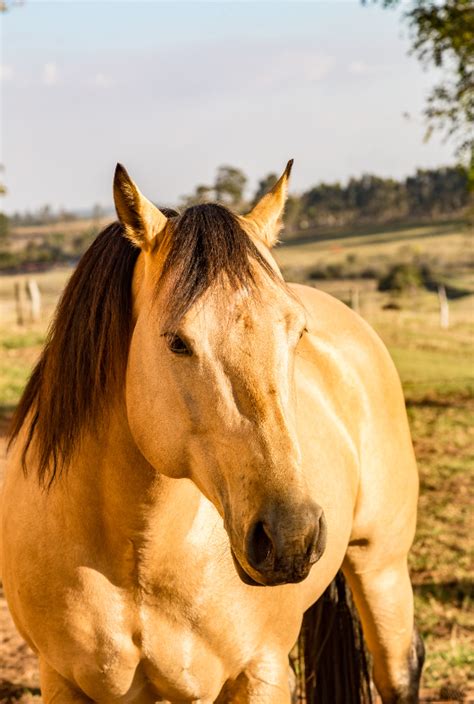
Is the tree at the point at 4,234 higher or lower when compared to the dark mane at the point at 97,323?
lower

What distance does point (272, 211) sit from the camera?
2568 millimetres

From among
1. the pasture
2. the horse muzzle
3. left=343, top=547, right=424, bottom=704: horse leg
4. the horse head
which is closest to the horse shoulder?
left=343, top=547, right=424, bottom=704: horse leg

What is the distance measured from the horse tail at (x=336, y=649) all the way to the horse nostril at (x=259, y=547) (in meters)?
2.06

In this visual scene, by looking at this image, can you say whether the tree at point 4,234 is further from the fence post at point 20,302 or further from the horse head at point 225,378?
the horse head at point 225,378

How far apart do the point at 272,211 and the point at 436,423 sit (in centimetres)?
963

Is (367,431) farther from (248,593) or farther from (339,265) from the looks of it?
(339,265)

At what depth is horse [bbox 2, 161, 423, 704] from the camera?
1.98 meters

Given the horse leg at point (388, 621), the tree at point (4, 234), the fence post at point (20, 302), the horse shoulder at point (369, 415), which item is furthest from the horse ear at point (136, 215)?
the tree at point (4, 234)

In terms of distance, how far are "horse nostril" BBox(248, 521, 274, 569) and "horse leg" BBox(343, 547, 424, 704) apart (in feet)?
6.11

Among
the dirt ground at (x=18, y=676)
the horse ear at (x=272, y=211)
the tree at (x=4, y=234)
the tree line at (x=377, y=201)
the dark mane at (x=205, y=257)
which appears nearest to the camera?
the dark mane at (x=205, y=257)

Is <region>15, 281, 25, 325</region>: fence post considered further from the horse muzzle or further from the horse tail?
the horse muzzle

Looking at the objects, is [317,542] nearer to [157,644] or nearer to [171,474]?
[171,474]

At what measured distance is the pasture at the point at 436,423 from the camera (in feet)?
16.7

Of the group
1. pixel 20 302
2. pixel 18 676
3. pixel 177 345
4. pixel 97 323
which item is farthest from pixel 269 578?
pixel 20 302
